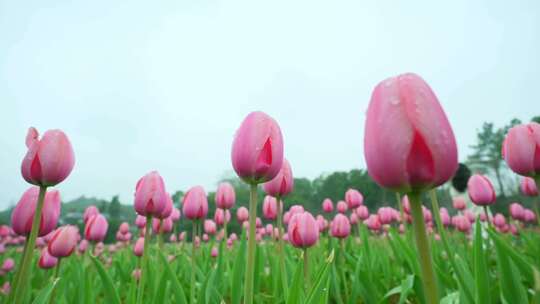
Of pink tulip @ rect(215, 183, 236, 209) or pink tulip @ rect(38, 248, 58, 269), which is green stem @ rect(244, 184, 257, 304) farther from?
pink tulip @ rect(38, 248, 58, 269)

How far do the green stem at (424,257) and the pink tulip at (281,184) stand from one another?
1430mm

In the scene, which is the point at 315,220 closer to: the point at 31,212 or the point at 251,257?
the point at 251,257

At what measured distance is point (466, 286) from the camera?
1.55m

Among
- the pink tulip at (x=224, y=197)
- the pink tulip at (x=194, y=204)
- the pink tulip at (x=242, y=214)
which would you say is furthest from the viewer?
the pink tulip at (x=242, y=214)

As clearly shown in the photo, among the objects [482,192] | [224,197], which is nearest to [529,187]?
[482,192]

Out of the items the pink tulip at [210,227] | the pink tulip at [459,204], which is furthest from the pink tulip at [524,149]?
the pink tulip at [210,227]

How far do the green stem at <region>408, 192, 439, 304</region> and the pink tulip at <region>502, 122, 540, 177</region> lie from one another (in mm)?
1348

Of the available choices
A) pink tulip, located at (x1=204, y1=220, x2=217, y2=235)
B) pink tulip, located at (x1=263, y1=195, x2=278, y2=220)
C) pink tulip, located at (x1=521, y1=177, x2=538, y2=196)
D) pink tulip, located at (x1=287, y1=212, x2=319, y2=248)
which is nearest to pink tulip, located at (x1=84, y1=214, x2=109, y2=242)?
pink tulip, located at (x1=263, y1=195, x2=278, y2=220)

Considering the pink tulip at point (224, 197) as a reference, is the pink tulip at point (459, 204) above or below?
below

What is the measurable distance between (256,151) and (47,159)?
36.3 inches

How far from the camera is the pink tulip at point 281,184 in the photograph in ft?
6.68

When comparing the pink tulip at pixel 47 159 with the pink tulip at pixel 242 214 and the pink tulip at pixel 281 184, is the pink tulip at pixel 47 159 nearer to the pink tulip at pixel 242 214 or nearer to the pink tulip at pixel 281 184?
the pink tulip at pixel 281 184

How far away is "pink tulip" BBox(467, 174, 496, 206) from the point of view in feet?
8.87

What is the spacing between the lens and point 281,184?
6.75 feet
